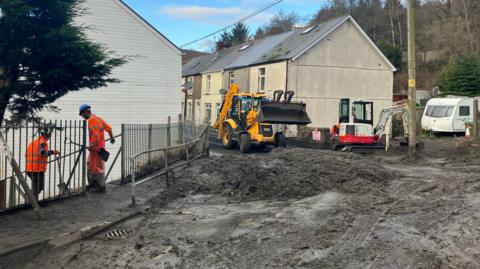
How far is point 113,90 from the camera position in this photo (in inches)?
1057

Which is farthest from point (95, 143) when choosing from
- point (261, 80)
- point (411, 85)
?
point (261, 80)

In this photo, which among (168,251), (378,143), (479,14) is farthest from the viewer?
(479,14)

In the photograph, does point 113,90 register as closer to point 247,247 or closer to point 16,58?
point 16,58

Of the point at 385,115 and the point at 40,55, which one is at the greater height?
the point at 40,55

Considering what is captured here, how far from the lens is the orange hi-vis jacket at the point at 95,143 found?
1096cm

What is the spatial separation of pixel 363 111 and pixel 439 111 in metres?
9.13

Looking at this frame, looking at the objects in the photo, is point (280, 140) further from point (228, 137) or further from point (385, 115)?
point (385, 115)

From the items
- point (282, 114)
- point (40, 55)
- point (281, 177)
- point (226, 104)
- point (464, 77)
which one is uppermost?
point (464, 77)

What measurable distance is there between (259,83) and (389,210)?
87.1ft

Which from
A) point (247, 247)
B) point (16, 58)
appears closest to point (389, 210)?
point (247, 247)

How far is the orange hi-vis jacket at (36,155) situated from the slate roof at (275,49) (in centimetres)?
2326

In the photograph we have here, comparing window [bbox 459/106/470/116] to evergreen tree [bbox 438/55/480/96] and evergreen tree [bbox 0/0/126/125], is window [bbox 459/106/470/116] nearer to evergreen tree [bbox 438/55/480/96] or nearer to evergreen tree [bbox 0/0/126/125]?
evergreen tree [bbox 438/55/480/96]

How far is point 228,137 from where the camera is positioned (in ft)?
76.5

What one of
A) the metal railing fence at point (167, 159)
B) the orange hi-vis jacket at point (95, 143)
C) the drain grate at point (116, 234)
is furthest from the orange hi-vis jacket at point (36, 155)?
the drain grate at point (116, 234)
